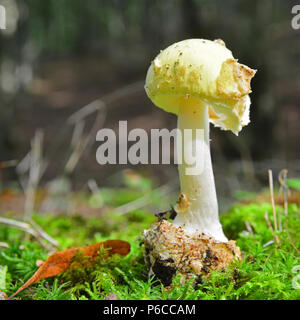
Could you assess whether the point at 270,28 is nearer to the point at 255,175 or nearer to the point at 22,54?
the point at 255,175

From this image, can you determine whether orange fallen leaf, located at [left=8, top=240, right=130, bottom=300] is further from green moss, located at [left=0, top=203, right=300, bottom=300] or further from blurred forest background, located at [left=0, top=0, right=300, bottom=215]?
blurred forest background, located at [left=0, top=0, right=300, bottom=215]

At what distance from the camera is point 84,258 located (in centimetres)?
172

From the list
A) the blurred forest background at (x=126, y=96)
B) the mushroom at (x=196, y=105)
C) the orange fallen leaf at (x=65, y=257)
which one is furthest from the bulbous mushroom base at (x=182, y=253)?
the blurred forest background at (x=126, y=96)

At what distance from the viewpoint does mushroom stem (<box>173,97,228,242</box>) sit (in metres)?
1.61

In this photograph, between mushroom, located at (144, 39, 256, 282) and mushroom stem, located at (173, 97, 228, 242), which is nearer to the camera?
mushroom, located at (144, 39, 256, 282)

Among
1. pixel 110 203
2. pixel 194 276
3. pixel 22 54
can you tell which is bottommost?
pixel 194 276

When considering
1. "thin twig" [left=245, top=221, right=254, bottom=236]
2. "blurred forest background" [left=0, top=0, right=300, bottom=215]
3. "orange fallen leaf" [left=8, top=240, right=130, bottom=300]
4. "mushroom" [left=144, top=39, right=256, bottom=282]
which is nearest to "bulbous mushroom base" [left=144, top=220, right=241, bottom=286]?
"mushroom" [left=144, top=39, right=256, bottom=282]

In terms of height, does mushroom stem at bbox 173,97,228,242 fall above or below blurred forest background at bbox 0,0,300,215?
below

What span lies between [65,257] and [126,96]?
329 inches

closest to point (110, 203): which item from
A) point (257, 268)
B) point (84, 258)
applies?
point (84, 258)

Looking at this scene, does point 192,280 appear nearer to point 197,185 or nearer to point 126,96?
point 197,185

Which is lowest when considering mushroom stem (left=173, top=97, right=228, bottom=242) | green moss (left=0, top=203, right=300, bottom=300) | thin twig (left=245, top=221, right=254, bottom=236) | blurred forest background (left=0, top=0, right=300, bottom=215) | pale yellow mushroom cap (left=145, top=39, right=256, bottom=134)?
green moss (left=0, top=203, right=300, bottom=300)
